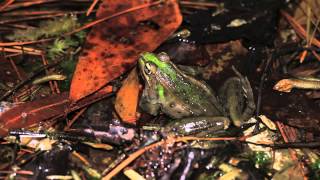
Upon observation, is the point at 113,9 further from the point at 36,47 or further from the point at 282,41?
the point at 282,41

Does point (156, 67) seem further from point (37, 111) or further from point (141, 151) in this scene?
point (37, 111)

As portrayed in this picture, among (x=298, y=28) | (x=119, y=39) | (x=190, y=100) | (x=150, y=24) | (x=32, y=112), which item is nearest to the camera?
(x=32, y=112)

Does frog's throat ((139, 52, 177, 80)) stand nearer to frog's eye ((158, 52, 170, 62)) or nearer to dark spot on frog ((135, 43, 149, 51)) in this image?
frog's eye ((158, 52, 170, 62))

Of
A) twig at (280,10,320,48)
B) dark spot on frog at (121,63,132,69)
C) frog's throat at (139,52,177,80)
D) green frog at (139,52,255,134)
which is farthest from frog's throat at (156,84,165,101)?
twig at (280,10,320,48)

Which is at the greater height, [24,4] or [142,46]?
[24,4]

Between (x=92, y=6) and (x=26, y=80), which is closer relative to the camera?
(x=26, y=80)

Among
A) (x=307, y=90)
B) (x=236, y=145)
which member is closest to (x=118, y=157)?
(x=236, y=145)

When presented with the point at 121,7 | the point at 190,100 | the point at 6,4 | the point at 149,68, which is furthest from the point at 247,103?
the point at 6,4
